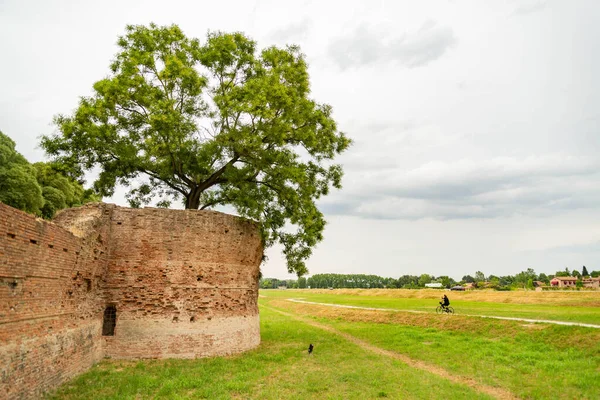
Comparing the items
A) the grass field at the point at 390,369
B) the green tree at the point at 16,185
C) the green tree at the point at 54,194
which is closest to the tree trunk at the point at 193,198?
the grass field at the point at 390,369

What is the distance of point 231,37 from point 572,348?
21570 mm

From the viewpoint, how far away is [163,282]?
17.5 m

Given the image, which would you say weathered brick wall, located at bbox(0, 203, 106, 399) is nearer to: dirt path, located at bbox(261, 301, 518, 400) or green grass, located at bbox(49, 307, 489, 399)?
green grass, located at bbox(49, 307, 489, 399)

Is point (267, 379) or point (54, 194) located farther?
point (54, 194)

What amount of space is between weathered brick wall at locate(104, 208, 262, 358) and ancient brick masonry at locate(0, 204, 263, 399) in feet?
0.14

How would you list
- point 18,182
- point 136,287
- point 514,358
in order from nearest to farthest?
point 514,358 → point 136,287 → point 18,182

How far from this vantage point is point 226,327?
61.1ft

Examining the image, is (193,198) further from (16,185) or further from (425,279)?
(425,279)

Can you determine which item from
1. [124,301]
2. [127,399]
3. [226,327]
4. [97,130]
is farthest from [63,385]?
[97,130]

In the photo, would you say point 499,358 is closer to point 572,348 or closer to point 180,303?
point 572,348

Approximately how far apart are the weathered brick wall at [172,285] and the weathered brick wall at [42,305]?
1.58m

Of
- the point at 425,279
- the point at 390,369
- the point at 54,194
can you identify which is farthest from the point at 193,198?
the point at 425,279

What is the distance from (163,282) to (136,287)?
1.12 m

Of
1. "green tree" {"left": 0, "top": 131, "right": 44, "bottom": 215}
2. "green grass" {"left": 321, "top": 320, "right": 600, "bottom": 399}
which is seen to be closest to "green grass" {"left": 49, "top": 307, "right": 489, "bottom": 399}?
Answer: "green grass" {"left": 321, "top": 320, "right": 600, "bottom": 399}
